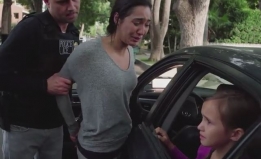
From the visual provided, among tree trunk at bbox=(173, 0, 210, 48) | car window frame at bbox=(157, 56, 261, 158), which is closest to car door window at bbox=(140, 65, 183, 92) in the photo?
car window frame at bbox=(157, 56, 261, 158)

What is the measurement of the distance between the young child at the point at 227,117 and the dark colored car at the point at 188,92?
0.06m

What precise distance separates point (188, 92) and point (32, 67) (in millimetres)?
898

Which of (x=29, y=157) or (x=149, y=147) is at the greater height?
(x=149, y=147)

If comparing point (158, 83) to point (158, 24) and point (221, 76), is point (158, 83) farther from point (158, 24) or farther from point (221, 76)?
point (158, 24)

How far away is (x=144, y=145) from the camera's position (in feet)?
6.48

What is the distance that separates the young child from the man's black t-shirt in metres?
0.98

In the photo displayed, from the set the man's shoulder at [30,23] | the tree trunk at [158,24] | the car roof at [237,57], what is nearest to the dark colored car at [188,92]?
the car roof at [237,57]

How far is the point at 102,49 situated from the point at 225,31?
74.9ft

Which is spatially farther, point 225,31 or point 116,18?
point 225,31

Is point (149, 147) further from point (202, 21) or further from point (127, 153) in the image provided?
point (202, 21)

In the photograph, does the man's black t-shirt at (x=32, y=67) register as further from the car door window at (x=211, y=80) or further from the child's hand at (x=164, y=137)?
the car door window at (x=211, y=80)

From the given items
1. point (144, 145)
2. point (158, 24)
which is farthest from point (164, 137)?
point (158, 24)

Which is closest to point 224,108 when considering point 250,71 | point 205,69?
point 250,71

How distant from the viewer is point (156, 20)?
18.2 meters
